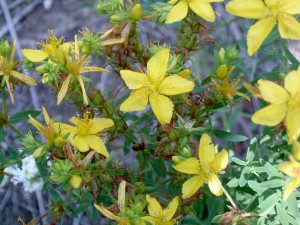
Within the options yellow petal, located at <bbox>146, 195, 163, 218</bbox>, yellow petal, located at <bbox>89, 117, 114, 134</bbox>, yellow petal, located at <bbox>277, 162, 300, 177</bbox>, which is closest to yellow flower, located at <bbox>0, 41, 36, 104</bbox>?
yellow petal, located at <bbox>89, 117, 114, 134</bbox>

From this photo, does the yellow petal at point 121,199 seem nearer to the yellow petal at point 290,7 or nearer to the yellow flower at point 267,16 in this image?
the yellow flower at point 267,16

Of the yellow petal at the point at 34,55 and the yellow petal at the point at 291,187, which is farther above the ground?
the yellow petal at the point at 34,55

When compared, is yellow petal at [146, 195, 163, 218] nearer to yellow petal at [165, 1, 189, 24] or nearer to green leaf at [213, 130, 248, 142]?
green leaf at [213, 130, 248, 142]

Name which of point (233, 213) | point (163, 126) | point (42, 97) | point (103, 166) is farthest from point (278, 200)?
point (42, 97)

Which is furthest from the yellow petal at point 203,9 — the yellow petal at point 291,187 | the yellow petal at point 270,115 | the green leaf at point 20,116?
the green leaf at point 20,116

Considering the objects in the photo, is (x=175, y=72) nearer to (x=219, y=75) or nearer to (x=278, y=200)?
(x=219, y=75)

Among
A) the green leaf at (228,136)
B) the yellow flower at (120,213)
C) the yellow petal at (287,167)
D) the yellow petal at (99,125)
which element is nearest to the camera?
the yellow petal at (287,167)

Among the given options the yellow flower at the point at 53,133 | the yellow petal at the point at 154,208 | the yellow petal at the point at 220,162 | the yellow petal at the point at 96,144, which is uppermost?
the yellow flower at the point at 53,133

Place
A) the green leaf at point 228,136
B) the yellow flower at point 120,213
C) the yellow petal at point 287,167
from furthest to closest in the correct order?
the green leaf at point 228,136
the yellow flower at point 120,213
the yellow petal at point 287,167
